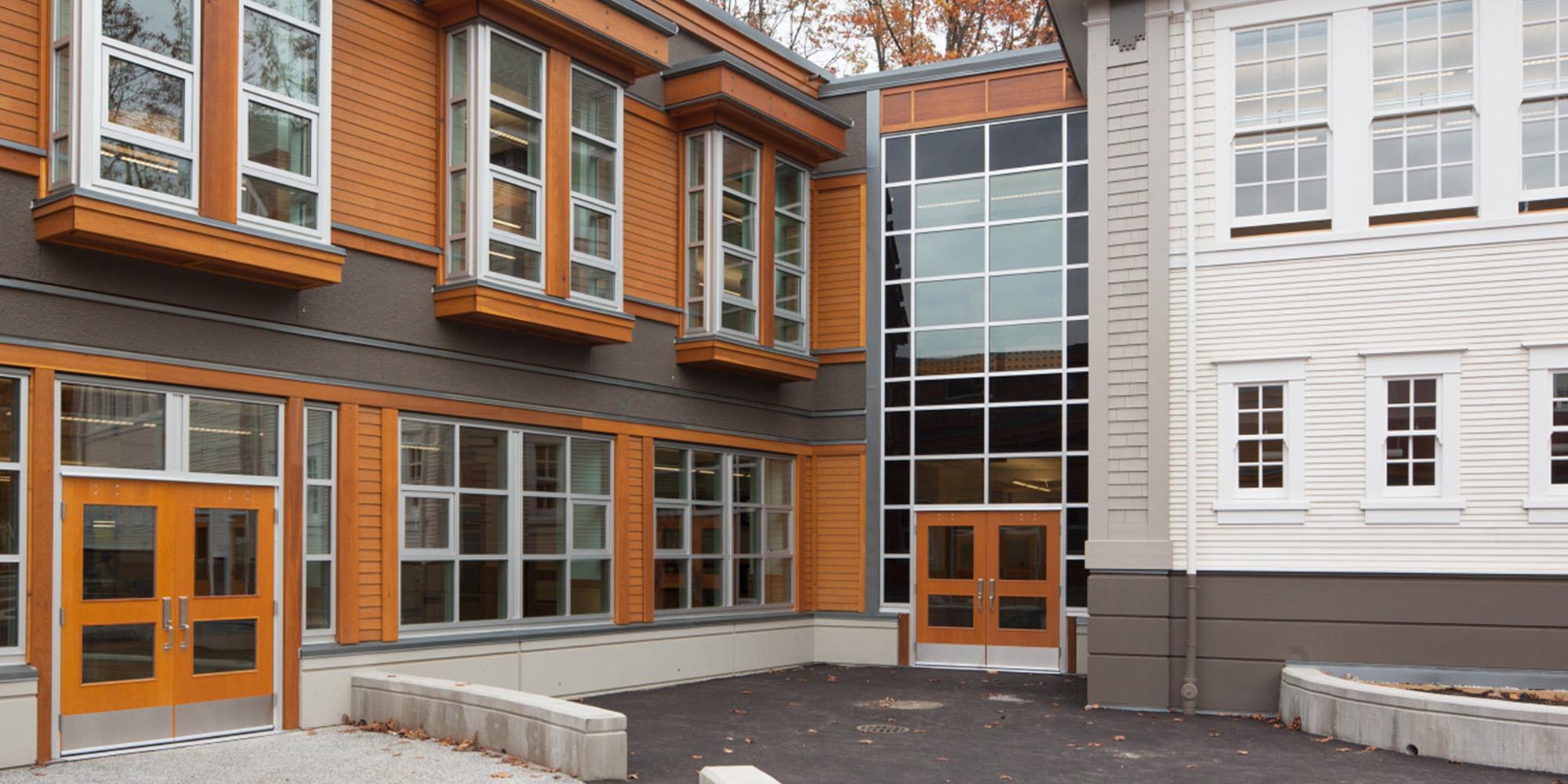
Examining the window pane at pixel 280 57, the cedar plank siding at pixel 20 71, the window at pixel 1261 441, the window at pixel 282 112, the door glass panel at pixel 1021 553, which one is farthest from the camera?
the door glass panel at pixel 1021 553

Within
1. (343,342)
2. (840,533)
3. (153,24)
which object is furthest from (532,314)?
(840,533)

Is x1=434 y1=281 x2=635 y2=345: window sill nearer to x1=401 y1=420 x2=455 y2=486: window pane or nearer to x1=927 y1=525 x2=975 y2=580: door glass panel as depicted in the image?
x1=401 y1=420 x2=455 y2=486: window pane

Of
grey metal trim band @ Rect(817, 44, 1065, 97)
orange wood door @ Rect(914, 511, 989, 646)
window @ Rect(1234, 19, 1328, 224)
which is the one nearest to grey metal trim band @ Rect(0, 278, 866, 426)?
orange wood door @ Rect(914, 511, 989, 646)

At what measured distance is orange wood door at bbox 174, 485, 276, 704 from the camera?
10.9 metres

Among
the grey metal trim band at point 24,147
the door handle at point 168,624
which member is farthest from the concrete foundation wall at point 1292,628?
the grey metal trim band at point 24,147

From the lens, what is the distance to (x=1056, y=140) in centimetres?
1842

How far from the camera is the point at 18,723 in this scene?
31.3 feet

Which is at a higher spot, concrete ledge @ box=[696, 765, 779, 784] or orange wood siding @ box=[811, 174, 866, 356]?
orange wood siding @ box=[811, 174, 866, 356]

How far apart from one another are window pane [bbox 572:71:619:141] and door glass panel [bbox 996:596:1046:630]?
8113 mm

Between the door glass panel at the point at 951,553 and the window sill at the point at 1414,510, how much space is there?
6295 millimetres

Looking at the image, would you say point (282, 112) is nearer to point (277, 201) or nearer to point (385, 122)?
point (277, 201)

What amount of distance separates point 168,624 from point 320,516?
175 cm

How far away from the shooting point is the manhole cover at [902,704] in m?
14.5

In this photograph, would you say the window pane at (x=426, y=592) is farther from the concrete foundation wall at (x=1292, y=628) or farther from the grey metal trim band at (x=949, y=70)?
the grey metal trim band at (x=949, y=70)
